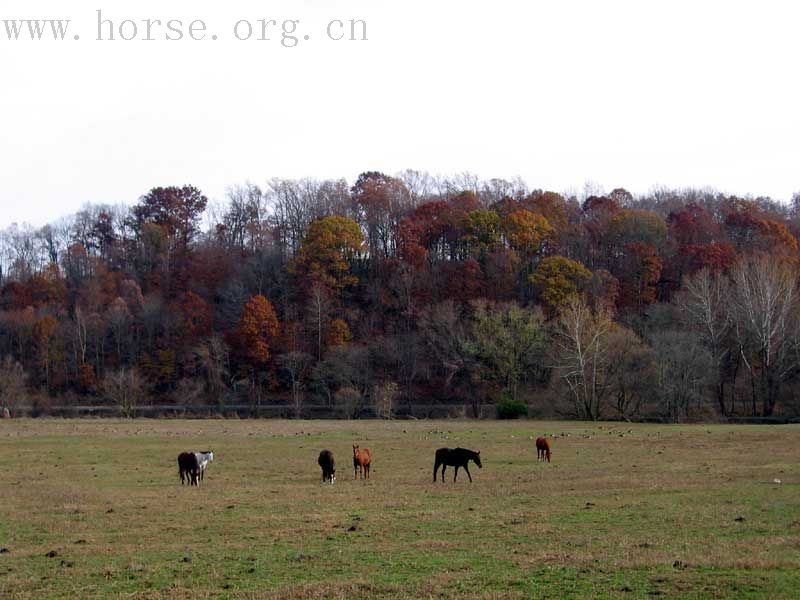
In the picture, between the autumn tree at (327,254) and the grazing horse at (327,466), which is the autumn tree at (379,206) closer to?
the autumn tree at (327,254)

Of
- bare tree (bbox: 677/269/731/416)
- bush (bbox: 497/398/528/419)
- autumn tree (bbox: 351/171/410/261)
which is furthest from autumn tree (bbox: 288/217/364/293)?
bare tree (bbox: 677/269/731/416)

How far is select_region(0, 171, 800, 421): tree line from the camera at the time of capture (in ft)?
221

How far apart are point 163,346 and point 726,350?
5840 centimetres

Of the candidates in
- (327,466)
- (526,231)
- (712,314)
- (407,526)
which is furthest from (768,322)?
(407,526)

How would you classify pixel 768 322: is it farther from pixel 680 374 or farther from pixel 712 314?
pixel 680 374

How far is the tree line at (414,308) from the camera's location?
6731 cm

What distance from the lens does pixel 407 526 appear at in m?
18.3

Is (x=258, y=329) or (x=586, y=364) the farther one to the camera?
(x=258, y=329)

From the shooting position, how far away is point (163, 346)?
301 ft

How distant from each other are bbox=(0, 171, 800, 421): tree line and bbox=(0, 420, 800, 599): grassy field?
31.8 metres

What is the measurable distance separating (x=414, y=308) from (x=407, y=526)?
69807 mm

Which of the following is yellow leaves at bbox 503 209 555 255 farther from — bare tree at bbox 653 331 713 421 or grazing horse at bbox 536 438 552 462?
grazing horse at bbox 536 438 552 462

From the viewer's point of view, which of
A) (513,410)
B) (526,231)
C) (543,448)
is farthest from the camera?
(526,231)

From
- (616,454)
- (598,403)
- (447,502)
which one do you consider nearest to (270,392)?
(598,403)
